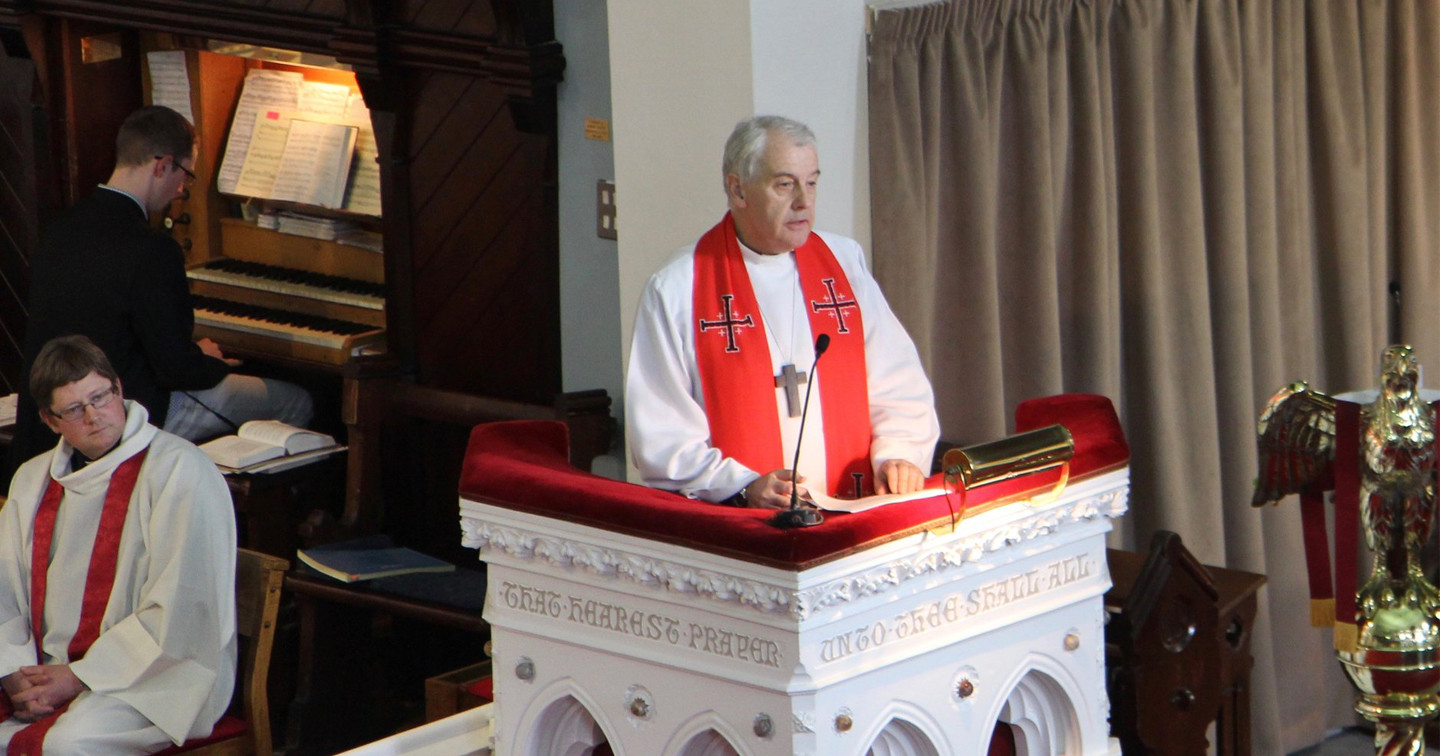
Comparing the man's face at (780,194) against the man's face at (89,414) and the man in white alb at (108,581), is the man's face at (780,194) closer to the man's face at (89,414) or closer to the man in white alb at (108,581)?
the man in white alb at (108,581)

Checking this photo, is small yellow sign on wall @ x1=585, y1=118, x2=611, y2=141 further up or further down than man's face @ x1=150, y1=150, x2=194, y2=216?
further up

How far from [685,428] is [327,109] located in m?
3.87

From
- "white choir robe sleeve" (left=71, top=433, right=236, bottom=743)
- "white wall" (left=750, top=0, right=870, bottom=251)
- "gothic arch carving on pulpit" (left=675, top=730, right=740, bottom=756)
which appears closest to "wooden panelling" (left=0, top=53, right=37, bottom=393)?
"white choir robe sleeve" (left=71, top=433, right=236, bottom=743)

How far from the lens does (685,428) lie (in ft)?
11.3

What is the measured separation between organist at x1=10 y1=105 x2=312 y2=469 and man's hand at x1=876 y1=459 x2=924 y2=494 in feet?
9.85

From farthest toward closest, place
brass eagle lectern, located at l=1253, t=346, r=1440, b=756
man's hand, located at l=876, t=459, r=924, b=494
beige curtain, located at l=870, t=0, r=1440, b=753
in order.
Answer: beige curtain, located at l=870, t=0, r=1440, b=753 < man's hand, located at l=876, t=459, r=924, b=494 < brass eagle lectern, located at l=1253, t=346, r=1440, b=756

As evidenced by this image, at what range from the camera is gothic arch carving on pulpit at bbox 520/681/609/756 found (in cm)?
295

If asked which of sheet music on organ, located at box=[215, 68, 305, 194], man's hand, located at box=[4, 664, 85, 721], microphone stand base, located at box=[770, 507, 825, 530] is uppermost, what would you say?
sheet music on organ, located at box=[215, 68, 305, 194]

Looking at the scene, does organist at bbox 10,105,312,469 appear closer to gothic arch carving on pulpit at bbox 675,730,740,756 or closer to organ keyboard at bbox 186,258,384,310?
organ keyboard at bbox 186,258,384,310

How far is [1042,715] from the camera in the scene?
305 cm

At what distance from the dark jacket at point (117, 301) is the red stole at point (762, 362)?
8.73 ft

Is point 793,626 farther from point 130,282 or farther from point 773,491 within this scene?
point 130,282

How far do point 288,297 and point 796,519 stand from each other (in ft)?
14.9

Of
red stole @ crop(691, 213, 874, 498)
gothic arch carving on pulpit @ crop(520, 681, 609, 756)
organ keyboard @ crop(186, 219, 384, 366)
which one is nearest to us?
gothic arch carving on pulpit @ crop(520, 681, 609, 756)
